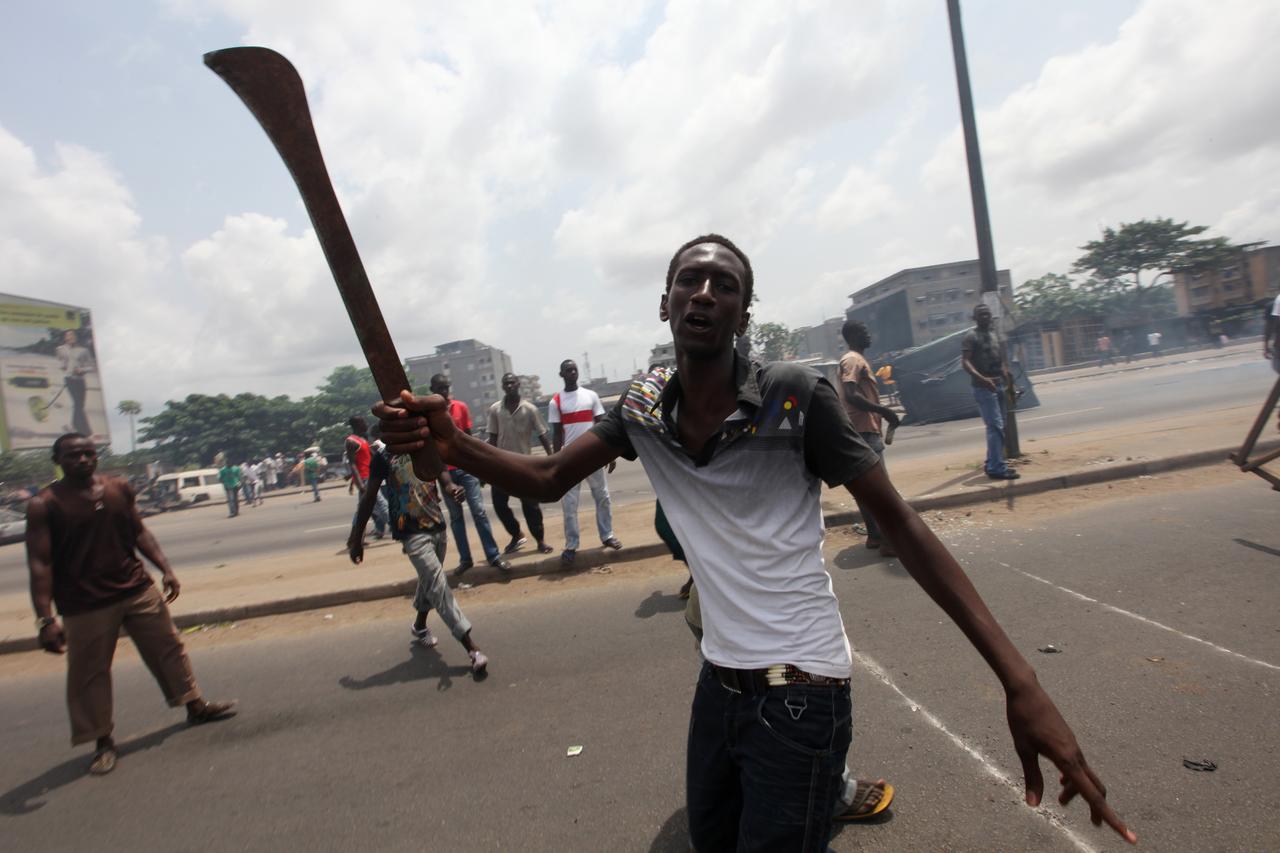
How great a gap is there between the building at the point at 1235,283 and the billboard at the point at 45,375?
216 ft

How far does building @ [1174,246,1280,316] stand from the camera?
4009 cm

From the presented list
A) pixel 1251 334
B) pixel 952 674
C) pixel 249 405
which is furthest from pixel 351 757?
pixel 249 405

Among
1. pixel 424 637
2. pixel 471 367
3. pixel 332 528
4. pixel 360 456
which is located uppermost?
pixel 471 367

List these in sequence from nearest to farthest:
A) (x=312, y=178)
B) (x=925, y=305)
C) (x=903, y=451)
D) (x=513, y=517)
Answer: (x=312, y=178)
(x=513, y=517)
(x=903, y=451)
(x=925, y=305)

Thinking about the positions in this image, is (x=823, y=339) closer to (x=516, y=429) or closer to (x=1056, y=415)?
(x=1056, y=415)

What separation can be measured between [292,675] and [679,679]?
276cm

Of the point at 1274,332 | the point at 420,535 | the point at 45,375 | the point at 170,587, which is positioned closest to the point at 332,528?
the point at 170,587

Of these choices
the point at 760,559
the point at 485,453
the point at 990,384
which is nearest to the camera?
the point at 760,559

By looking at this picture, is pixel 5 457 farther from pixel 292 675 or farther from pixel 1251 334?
pixel 1251 334

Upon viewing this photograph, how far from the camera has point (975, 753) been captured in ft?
9.30

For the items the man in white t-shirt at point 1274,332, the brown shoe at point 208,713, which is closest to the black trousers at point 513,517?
the brown shoe at point 208,713

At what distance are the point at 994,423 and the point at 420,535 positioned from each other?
615 cm

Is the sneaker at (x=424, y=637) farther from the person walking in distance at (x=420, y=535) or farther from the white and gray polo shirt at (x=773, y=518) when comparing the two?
the white and gray polo shirt at (x=773, y=518)

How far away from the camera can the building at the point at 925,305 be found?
59.9 meters
